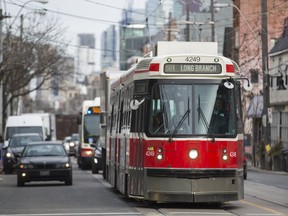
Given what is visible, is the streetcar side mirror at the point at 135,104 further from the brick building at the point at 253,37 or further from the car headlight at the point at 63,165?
the brick building at the point at 253,37

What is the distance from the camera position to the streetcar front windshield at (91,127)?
158 ft

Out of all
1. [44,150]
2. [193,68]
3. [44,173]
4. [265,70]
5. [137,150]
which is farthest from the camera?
[265,70]

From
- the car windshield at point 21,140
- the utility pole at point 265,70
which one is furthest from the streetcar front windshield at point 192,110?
the utility pole at point 265,70

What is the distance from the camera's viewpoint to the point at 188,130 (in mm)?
19797

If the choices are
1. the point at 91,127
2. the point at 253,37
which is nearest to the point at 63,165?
the point at 91,127

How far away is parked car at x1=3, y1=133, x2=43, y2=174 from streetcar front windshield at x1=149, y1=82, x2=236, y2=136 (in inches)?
890

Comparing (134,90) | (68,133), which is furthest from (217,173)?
(68,133)

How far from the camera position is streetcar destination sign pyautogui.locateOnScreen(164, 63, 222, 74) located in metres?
20.2

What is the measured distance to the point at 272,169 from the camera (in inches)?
2016

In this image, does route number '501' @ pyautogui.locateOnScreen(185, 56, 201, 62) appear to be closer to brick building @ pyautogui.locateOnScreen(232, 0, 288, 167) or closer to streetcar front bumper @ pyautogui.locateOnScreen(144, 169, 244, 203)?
streetcar front bumper @ pyautogui.locateOnScreen(144, 169, 244, 203)

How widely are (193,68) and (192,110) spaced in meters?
0.96

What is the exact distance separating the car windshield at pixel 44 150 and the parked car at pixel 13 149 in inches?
401

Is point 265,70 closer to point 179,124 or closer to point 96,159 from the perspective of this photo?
point 96,159

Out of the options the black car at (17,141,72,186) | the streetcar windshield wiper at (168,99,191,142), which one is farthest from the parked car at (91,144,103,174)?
the streetcar windshield wiper at (168,99,191,142)
